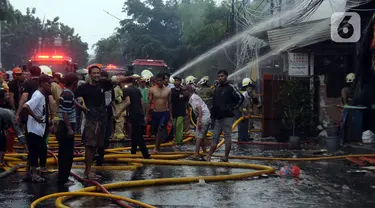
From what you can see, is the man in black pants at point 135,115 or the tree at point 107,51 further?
the tree at point 107,51

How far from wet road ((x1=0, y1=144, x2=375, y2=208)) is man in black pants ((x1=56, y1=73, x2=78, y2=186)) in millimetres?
262

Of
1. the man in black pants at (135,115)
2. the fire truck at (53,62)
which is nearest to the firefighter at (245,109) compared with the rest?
the man in black pants at (135,115)

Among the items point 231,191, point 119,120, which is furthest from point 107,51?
point 231,191

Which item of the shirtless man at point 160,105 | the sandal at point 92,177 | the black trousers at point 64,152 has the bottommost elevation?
the sandal at point 92,177

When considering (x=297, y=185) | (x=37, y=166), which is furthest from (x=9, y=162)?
(x=297, y=185)

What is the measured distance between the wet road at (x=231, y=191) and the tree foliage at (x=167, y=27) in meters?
37.7

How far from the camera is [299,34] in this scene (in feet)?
62.7

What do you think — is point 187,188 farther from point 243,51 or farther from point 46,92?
point 243,51

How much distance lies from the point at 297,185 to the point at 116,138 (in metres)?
8.26

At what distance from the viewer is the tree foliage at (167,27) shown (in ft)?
162

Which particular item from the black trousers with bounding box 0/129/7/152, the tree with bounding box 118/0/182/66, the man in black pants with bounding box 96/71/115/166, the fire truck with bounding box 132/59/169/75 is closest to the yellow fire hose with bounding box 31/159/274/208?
the man in black pants with bounding box 96/71/115/166

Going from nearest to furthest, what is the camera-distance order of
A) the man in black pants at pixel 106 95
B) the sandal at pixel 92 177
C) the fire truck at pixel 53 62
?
the sandal at pixel 92 177, the man in black pants at pixel 106 95, the fire truck at pixel 53 62

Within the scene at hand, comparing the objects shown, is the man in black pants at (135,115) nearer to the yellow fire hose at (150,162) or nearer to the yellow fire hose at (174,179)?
the yellow fire hose at (150,162)

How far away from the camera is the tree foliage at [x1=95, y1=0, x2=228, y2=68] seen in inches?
1939
